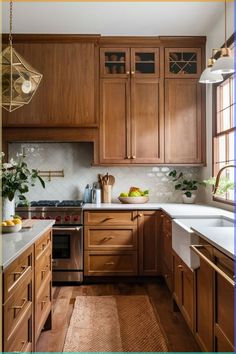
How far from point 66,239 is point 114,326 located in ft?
4.21

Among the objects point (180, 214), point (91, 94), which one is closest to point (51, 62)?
point (91, 94)

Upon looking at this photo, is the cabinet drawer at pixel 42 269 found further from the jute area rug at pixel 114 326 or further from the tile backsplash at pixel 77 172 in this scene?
the tile backsplash at pixel 77 172

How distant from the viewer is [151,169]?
4.38 meters

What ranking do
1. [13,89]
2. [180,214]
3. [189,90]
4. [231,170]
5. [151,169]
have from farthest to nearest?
[151,169] < [189,90] < [231,170] < [180,214] < [13,89]

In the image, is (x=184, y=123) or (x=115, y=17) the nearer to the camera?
(x=115, y=17)

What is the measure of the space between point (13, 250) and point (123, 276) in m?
2.41

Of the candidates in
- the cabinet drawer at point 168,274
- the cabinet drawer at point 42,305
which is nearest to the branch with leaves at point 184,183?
the cabinet drawer at point 168,274

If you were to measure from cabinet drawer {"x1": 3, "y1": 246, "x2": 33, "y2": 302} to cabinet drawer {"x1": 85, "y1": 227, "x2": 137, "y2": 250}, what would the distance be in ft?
6.04

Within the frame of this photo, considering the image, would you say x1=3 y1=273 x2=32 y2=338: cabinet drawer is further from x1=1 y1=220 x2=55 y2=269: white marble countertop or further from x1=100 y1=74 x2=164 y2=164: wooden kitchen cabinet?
x1=100 y1=74 x2=164 y2=164: wooden kitchen cabinet

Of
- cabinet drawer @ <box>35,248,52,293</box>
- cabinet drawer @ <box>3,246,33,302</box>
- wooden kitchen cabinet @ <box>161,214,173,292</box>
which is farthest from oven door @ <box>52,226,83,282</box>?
cabinet drawer @ <box>3,246,33,302</box>

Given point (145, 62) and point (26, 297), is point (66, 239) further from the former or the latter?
point (145, 62)

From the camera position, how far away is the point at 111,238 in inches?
150

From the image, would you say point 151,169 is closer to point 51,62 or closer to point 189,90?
point 189,90

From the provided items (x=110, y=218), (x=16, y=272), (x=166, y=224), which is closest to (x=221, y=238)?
(x=16, y=272)
